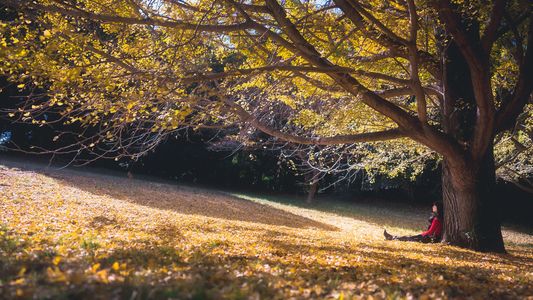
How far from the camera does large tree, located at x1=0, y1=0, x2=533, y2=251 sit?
557cm

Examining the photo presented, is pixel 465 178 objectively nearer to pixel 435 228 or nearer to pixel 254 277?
pixel 435 228

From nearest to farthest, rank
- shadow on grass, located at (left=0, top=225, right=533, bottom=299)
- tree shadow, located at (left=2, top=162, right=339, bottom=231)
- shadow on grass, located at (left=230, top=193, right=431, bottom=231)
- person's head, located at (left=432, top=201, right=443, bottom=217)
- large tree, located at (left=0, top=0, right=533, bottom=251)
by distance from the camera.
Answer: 1. shadow on grass, located at (left=0, top=225, right=533, bottom=299)
2. large tree, located at (left=0, top=0, right=533, bottom=251)
3. person's head, located at (left=432, top=201, right=443, bottom=217)
4. tree shadow, located at (left=2, top=162, right=339, bottom=231)
5. shadow on grass, located at (left=230, top=193, right=431, bottom=231)

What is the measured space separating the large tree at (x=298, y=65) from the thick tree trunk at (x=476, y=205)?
0.02m

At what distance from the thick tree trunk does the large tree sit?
0.02 metres

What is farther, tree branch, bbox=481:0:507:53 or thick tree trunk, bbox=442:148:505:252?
thick tree trunk, bbox=442:148:505:252

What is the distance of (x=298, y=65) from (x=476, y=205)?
4.09 m

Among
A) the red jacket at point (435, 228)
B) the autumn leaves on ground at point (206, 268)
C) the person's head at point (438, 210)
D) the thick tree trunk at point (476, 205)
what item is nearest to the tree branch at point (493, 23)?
the thick tree trunk at point (476, 205)

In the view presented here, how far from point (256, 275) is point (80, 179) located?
15.3 m

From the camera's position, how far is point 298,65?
6.68 metres

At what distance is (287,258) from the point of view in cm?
477

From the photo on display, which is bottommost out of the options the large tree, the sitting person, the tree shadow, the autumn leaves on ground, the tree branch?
the tree shadow

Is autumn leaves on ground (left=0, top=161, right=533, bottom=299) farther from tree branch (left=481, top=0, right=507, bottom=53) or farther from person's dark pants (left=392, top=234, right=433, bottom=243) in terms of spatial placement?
tree branch (left=481, top=0, right=507, bottom=53)

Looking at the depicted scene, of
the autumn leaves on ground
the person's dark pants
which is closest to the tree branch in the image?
the autumn leaves on ground

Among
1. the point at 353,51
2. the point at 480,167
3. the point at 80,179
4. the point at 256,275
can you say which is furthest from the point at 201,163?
the point at 256,275
